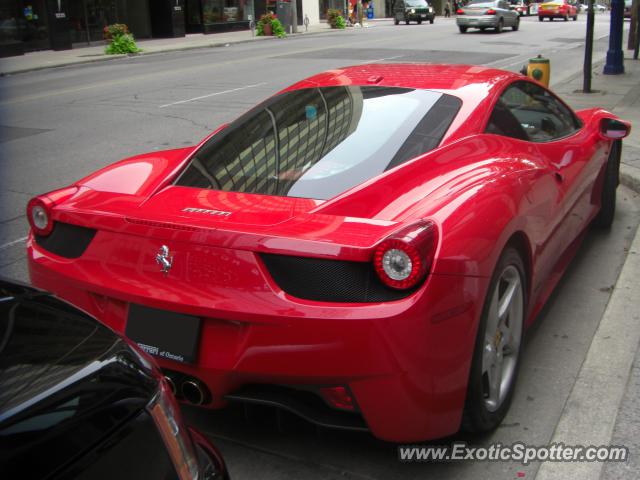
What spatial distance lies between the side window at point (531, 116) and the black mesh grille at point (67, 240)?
77.6 inches

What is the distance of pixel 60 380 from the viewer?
164cm

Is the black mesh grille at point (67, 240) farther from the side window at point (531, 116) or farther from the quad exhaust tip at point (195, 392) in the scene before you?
the side window at point (531, 116)

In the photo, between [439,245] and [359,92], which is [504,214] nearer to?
[439,245]

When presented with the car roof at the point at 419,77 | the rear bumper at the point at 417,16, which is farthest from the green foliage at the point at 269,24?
the car roof at the point at 419,77

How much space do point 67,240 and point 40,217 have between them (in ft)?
0.76

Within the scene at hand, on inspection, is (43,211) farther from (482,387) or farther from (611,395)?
(611,395)

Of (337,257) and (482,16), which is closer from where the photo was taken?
(337,257)

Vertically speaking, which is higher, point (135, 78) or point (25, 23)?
point (25, 23)

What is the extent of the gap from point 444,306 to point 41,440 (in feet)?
4.92

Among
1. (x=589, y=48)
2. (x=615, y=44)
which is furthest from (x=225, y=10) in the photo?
(x=589, y=48)

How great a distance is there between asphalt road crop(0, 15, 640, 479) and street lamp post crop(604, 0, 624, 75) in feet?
3.57

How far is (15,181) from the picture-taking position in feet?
26.3

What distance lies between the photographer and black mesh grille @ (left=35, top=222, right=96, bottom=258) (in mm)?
3078

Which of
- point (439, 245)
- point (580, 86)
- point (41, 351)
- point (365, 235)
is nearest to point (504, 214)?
point (439, 245)
